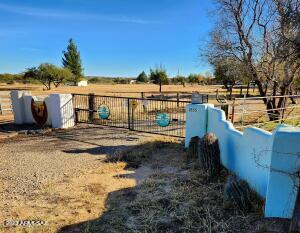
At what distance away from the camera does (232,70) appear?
1436cm

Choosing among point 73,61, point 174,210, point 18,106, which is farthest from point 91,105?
point 73,61

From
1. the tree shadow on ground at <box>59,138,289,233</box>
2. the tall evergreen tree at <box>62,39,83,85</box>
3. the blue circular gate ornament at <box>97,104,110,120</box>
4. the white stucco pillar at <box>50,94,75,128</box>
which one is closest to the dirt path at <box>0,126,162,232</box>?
the tree shadow on ground at <box>59,138,289,233</box>

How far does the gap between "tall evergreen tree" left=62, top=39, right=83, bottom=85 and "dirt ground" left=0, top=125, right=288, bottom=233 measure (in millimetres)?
63894

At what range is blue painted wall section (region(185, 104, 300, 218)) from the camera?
11.5ft

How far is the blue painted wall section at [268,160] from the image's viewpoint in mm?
3508

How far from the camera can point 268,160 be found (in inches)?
153

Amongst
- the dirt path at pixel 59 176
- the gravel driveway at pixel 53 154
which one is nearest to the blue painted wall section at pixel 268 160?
the dirt path at pixel 59 176

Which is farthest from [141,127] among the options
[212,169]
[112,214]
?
[112,214]

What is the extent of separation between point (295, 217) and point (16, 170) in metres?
6.01

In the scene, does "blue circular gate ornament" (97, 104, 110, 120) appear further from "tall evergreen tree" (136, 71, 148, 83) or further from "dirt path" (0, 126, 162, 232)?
"tall evergreen tree" (136, 71, 148, 83)

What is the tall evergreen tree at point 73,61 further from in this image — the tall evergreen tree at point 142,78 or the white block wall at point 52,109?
the white block wall at point 52,109

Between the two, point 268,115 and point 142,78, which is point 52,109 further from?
point 142,78

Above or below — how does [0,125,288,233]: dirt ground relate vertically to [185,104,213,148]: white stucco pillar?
below

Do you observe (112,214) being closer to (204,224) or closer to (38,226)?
(38,226)
